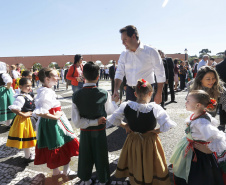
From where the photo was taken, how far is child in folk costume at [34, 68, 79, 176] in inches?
94.2

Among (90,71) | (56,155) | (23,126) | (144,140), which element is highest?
(90,71)

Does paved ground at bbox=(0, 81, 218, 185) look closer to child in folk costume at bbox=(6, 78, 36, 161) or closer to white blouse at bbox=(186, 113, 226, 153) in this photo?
child in folk costume at bbox=(6, 78, 36, 161)

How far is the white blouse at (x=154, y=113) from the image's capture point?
1.94 m

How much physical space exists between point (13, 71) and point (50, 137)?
628cm

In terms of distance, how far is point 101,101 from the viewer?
213cm

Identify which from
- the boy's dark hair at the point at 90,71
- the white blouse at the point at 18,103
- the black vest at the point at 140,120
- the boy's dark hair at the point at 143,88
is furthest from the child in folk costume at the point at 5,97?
the boy's dark hair at the point at 143,88

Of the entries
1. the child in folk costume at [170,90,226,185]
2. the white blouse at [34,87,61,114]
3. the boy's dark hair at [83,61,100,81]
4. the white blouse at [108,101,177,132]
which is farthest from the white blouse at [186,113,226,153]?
the white blouse at [34,87,61,114]

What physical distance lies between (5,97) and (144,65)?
404 centimetres

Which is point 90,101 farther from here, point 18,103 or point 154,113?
point 18,103

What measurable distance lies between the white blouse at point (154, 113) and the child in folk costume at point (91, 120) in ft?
0.46

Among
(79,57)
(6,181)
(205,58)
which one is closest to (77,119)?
(6,181)

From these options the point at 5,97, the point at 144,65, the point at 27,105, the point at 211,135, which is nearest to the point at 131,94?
the point at 144,65

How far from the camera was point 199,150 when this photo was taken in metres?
2.02

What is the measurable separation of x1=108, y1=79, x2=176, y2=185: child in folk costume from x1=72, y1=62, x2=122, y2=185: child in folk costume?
182 mm
